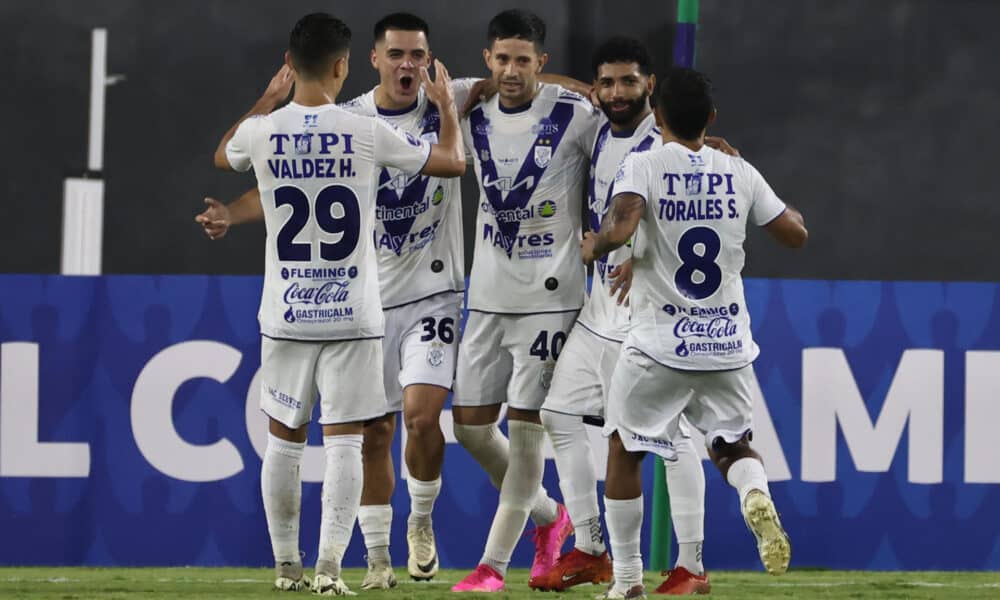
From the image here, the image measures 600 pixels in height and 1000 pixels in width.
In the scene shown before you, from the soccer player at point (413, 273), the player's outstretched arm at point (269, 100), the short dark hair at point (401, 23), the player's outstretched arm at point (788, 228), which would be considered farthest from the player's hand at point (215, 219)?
the player's outstretched arm at point (788, 228)

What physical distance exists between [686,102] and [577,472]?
145cm

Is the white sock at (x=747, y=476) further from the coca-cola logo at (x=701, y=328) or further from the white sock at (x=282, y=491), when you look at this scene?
the white sock at (x=282, y=491)

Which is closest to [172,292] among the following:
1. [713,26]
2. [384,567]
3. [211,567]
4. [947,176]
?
[211,567]

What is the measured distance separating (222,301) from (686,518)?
285 cm

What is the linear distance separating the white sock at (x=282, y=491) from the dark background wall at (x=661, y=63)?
4.54 meters

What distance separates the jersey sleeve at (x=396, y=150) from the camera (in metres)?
5.40

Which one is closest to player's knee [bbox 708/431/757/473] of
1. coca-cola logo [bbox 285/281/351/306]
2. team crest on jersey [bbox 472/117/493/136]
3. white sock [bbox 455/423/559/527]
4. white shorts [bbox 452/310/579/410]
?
white shorts [bbox 452/310/579/410]

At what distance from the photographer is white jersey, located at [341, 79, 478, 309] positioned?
6.21m

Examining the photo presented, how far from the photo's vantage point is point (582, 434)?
605 centimetres

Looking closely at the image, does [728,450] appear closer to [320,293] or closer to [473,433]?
[473,433]

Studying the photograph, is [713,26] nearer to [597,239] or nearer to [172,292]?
[172,292]

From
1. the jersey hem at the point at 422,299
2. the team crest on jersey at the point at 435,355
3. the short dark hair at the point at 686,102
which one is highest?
the short dark hair at the point at 686,102

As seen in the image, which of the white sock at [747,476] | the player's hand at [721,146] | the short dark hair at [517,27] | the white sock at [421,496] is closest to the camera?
the white sock at [747,476]

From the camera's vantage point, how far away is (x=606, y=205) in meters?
6.01
